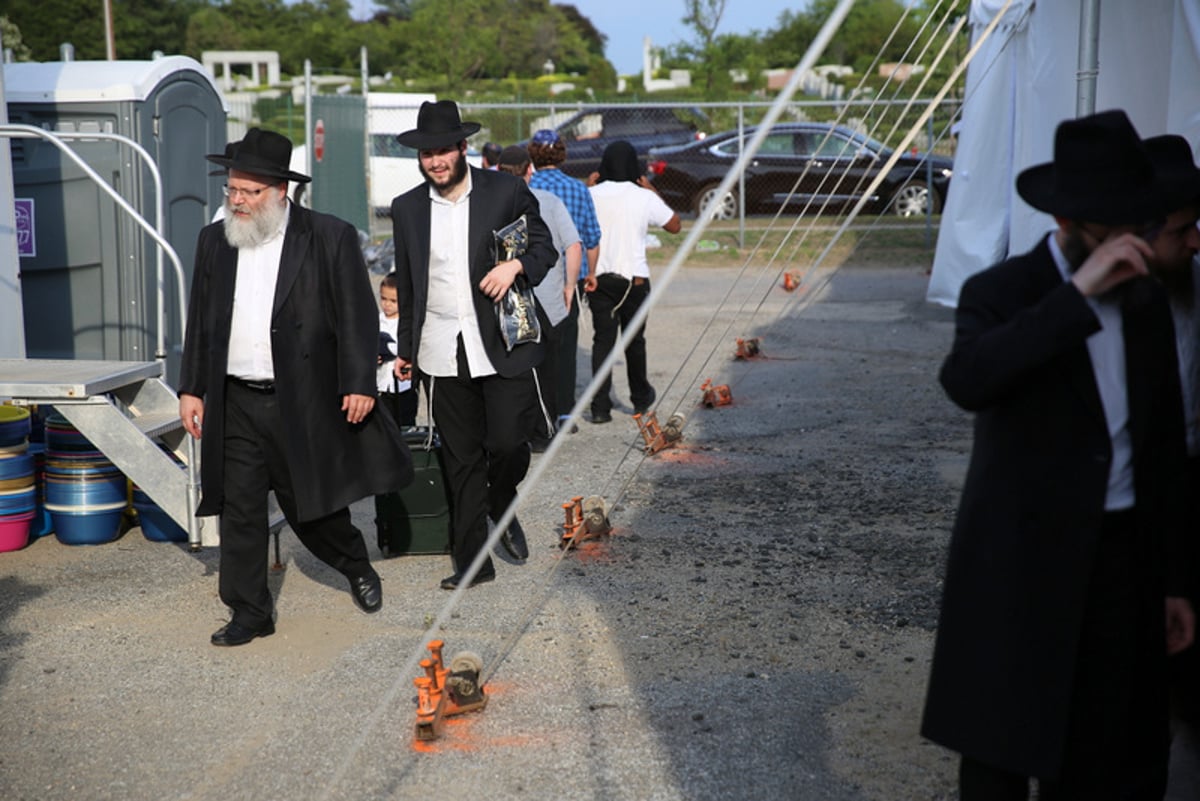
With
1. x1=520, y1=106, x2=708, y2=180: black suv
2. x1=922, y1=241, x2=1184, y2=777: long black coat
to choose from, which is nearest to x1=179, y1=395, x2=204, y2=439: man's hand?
x1=922, y1=241, x2=1184, y2=777: long black coat

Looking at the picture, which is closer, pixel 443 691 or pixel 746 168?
pixel 443 691

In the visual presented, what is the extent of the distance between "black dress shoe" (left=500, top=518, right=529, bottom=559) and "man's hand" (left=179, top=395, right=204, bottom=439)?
155 cm

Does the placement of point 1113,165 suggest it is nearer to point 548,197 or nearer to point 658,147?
point 548,197

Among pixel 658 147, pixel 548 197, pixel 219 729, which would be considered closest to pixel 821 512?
pixel 548 197

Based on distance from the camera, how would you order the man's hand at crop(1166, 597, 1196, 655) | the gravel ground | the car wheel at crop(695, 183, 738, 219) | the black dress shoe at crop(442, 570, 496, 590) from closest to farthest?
1. the man's hand at crop(1166, 597, 1196, 655)
2. the gravel ground
3. the black dress shoe at crop(442, 570, 496, 590)
4. the car wheel at crop(695, 183, 738, 219)

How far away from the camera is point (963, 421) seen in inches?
357

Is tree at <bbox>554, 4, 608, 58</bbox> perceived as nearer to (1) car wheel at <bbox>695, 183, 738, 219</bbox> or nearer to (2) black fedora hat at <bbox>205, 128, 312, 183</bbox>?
(1) car wheel at <bbox>695, 183, 738, 219</bbox>

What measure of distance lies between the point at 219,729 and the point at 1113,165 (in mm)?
3295

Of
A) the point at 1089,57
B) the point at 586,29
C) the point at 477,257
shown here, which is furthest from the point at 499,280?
the point at 586,29

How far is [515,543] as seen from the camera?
6172 millimetres

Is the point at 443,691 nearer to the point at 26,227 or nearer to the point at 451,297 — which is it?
the point at 451,297

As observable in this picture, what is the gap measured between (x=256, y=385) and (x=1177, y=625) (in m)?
3.47

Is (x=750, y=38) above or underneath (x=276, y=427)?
above

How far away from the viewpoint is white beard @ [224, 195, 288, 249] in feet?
16.7
